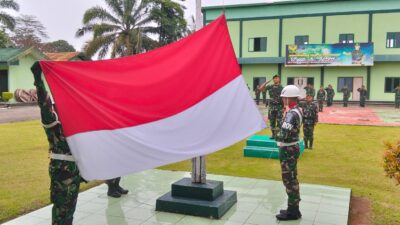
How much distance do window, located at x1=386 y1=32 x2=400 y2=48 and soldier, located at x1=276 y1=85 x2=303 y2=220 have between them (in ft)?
87.6

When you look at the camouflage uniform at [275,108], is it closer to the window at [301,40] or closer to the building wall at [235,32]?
the window at [301,40]

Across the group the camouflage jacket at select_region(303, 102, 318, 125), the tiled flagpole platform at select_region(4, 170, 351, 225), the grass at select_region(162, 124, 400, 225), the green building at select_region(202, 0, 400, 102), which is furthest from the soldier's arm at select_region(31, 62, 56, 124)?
the green building at select_region(202, 0, 400, 102)

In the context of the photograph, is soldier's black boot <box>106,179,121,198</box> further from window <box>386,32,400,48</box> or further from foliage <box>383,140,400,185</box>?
window <box>386,32,400,48</box>

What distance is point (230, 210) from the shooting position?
562 cm

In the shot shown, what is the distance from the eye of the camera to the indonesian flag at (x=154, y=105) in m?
3.72

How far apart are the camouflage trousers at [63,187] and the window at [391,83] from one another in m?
29.0

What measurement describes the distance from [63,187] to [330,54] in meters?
27.7

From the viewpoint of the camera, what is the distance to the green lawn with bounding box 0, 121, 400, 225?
618cm

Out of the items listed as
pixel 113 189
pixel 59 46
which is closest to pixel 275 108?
pixel 113 189

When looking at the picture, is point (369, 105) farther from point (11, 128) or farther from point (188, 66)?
point (188, 66)

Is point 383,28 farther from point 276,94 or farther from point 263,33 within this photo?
point 276,94

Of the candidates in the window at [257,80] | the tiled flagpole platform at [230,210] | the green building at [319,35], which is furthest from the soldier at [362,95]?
the tiled flagpole platform at [230,210]

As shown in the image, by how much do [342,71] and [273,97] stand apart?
21221 millimetres

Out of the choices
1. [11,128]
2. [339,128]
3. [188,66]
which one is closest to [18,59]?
[11,128]
